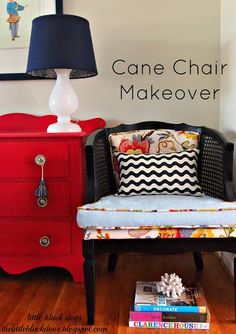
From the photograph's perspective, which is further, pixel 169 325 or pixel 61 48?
pixel 61 48

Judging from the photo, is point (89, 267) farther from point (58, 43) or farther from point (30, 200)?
point (58, 43)

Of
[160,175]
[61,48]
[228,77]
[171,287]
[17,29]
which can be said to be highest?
[17,29]

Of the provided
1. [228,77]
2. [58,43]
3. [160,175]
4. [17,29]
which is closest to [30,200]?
[160,175]

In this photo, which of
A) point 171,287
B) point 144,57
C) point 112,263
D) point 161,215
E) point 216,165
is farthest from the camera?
point 144,57

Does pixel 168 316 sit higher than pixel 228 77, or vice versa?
pixel 228 77

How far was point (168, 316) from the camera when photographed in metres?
1.34

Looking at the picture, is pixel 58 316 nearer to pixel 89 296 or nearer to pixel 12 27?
pixel 89 296

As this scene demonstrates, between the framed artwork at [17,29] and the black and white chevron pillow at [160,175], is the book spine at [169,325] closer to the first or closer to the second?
the black and white chevron pillow at [160,175]

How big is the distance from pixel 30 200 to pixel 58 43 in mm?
705

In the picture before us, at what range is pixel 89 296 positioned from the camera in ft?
4.42

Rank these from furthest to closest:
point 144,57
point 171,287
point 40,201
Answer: point 144,57, point 40,201, point 171,287

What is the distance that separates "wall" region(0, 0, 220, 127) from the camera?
1968 mm

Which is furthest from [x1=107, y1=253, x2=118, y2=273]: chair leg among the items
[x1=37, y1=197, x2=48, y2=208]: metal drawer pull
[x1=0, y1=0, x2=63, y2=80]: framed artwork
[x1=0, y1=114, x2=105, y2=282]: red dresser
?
[x1=0, y1=0, x2=63, y2=80]: framed artwork

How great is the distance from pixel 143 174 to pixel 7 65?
1.04m
